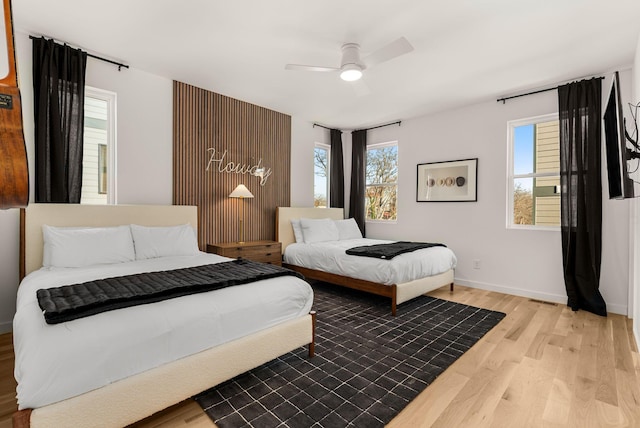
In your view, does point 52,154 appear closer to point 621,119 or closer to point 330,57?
point 330,57

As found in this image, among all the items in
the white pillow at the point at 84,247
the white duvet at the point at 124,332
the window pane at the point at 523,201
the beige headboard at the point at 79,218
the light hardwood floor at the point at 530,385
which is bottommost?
the light hardwood floor at the point at 530,385

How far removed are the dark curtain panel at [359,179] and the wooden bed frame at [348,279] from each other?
0.31m

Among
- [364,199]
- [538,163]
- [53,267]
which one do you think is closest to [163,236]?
[53,267]

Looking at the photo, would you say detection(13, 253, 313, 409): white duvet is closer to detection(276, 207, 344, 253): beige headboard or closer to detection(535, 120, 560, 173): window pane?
detection(276, 207, 344, 253): beige headboard

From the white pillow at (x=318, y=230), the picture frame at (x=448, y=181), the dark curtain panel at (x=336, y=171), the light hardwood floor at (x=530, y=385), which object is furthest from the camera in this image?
the dark curtain panel at (x=336, y=171)

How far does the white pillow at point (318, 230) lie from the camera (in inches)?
187

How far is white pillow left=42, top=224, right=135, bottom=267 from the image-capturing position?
8.93 ft

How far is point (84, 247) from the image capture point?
281cm

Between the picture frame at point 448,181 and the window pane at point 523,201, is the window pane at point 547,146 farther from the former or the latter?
the picture frame at point 448,181

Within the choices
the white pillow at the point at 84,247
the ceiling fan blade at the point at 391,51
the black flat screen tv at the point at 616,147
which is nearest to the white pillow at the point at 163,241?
the white pillow at the point at 84,247

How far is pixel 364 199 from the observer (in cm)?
594

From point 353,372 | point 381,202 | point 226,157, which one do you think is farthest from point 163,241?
point 381,202

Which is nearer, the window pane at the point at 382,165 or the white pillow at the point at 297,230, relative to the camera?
the white pillow at the point at 297,230

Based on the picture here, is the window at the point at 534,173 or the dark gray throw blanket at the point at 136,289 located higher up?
the window at the point at 534,173
